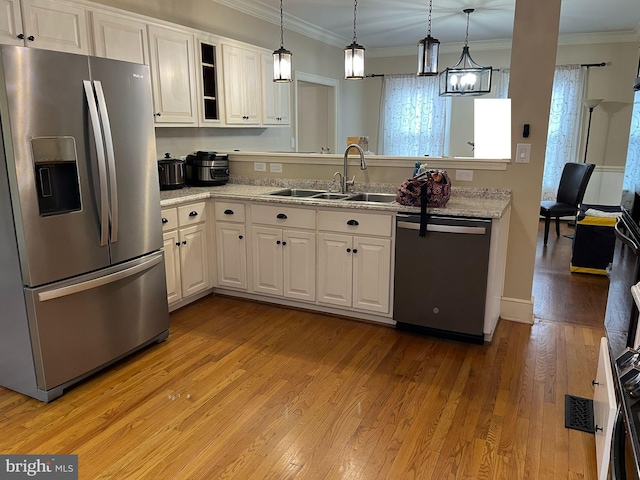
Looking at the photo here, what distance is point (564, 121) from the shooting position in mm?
7043

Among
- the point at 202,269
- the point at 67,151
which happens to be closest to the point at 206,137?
the point at 202,269

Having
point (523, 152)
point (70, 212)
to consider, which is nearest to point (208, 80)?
point (70, 212)

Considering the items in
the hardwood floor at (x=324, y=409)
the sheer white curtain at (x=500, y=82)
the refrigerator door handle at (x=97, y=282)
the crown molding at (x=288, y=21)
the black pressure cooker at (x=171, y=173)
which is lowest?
the hardwood floor at (x=324, y=409)

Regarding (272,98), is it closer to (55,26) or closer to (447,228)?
(55,26)

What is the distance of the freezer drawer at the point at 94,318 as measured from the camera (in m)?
2.36

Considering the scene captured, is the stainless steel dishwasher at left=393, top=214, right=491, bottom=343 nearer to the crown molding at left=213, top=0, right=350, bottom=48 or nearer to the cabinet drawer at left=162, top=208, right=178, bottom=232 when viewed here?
the cabinet drawer at left=162, top=208, right=178, bottom=232

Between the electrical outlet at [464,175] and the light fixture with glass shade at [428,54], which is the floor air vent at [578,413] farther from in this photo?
the light fixture with glass shade at [428,54]

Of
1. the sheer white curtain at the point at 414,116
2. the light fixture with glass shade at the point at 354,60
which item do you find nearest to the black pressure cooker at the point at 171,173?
the light fixture with glass shade at the point at 354,60

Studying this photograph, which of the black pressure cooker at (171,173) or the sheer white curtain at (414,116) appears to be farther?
the sheer white curtain at (414,116)

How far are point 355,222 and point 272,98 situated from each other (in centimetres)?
247

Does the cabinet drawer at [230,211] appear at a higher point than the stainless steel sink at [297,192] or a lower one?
lower

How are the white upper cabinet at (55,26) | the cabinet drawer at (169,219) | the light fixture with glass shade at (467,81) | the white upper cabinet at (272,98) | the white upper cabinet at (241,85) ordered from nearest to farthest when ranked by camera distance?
the white upper cabinet at (55,26) < the cabinet drawer at (169,219) < the white upper cabinet at (241,85) < the light fixture with glass shade at (467,81) < the white upper cabinet at (272,98)

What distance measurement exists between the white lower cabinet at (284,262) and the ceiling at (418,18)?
260 centimetres

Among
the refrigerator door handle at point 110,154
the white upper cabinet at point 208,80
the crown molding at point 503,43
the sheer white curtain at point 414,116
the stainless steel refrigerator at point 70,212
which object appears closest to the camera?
the stainless steel refrigerator at point 70,212
